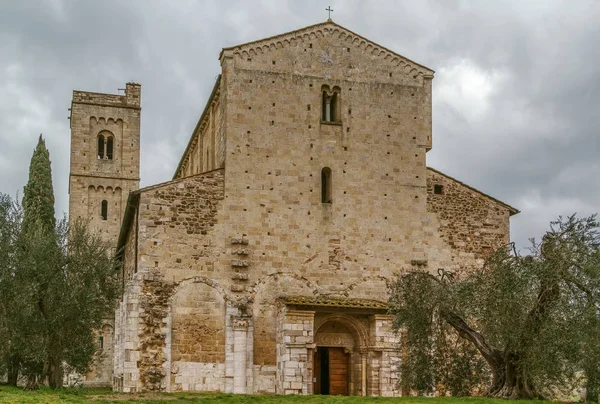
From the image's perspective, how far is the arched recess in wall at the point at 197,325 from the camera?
28.5 metres

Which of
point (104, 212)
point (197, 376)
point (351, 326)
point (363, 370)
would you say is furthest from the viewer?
point (104, 212)

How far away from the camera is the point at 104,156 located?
6038 centimetres

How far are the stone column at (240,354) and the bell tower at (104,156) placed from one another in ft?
100

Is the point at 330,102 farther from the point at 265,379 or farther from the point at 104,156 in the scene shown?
the point at 104,156

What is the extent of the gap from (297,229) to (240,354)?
15.7 ft

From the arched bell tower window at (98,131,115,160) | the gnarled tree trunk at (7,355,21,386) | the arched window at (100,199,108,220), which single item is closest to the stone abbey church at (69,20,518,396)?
the gnarled tree trunk at (7,355,21,386)

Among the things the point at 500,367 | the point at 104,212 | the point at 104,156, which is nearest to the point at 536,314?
the point at 500,367

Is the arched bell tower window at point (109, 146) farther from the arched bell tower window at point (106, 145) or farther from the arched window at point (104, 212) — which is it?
the arched window at point (104, 212)

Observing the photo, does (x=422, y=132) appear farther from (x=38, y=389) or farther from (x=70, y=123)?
(x=70, y=123)

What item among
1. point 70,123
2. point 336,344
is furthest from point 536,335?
point 70,123

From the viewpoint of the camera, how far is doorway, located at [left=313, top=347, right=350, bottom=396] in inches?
1192

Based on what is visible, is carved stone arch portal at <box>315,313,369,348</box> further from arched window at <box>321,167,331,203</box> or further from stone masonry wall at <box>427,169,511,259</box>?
stone masonry wall at <box>427,169,511,259</box>

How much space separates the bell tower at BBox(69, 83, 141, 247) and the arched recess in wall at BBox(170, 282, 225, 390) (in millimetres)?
29965

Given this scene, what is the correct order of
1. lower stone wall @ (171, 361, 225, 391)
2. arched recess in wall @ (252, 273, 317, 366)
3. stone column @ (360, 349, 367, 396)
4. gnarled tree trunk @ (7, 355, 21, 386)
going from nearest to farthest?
1. lower stone wall @ (171, 361, 225, 391)
2. arched recess in wall @ (252, 273, 317, 366)
3. stone column @ (360, 349, 367, 396)
4. gnarled tree trunk @ (7, 355, 21, 386)
